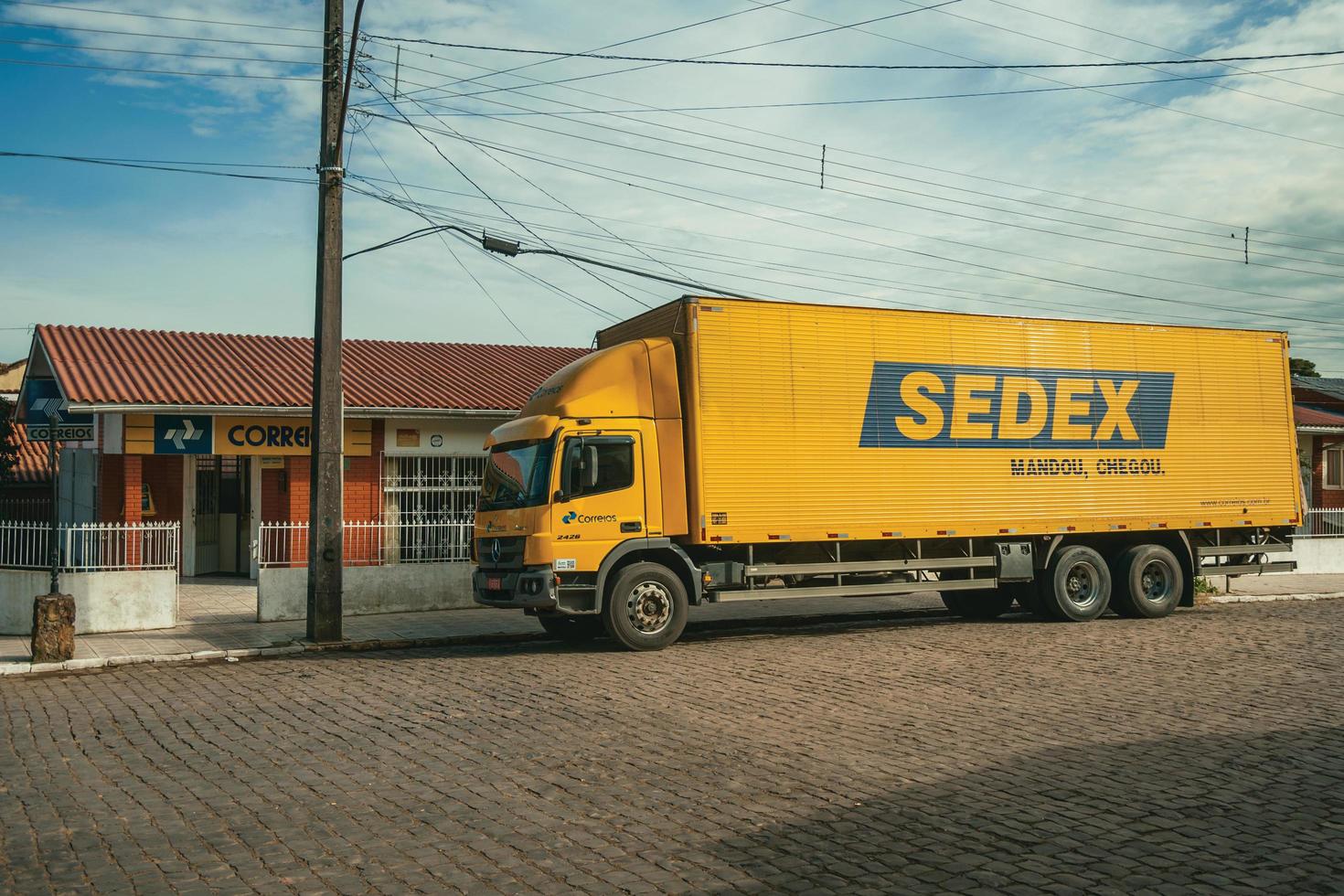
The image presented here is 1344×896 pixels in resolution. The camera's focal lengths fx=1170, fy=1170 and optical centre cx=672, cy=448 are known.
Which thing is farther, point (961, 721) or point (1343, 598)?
point (1343, 598)

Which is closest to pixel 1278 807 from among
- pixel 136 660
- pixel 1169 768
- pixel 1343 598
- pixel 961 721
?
pixel 1169 768

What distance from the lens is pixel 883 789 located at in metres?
7.06

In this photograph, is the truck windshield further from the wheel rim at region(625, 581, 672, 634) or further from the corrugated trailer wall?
the corrugated trailer wall

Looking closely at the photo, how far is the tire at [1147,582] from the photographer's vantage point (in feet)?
54.1

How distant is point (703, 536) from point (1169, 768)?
692 cm

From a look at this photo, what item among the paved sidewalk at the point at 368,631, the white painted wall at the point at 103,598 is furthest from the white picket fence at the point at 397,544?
the white painted wall at the point at 103,598

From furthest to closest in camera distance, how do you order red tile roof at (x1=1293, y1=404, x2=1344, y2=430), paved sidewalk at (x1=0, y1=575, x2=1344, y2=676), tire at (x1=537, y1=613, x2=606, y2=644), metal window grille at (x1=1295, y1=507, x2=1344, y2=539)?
1. red tile roof at (x1=1293, y1=404, x2=1344, y2=430)
2. metal window grille at (x1=1295, y1=507, x2=1344, y2=539)
3. tire at (x1=537, y1=613, x2=606, y2=644)
4. paved sidewalk at (x1=0, y1=575, x2=1344, y2=676)

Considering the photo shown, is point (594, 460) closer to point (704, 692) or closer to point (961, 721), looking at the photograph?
point (704, 692)

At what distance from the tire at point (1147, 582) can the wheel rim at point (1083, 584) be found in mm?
379

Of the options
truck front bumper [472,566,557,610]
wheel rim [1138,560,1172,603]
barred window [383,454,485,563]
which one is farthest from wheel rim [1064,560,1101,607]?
barred window [383,454,485,563]

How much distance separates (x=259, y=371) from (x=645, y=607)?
41.3ft

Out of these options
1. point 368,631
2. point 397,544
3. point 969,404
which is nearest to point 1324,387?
point 969,404

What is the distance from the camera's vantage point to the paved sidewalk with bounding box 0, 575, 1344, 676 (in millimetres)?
13414

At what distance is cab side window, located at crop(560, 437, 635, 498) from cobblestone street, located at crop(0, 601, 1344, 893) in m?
2.10
